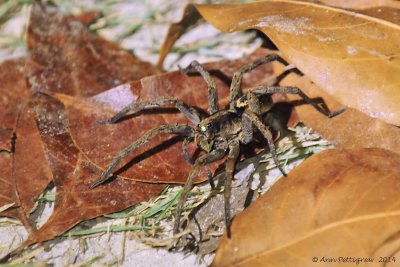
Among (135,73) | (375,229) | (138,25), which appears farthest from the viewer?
(138,25)

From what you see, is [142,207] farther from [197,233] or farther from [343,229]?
[343,229]

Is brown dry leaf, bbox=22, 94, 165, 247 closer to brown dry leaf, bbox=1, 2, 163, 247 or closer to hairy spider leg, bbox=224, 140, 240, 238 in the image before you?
brown dry leaf, bbox=1, 2, 163, 247

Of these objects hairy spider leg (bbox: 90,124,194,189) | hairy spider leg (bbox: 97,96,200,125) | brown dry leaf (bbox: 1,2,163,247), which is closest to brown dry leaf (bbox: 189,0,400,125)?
hairy spider leg (bbox: 97,96,200,125)

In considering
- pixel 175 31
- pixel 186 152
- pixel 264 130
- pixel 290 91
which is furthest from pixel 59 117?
pixel 290 91

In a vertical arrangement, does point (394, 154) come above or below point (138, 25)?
below

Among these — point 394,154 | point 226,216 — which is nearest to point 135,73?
point 226,216

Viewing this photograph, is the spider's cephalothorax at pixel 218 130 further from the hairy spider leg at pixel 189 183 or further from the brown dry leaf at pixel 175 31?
the brown dry leaf at pixel 175 31
